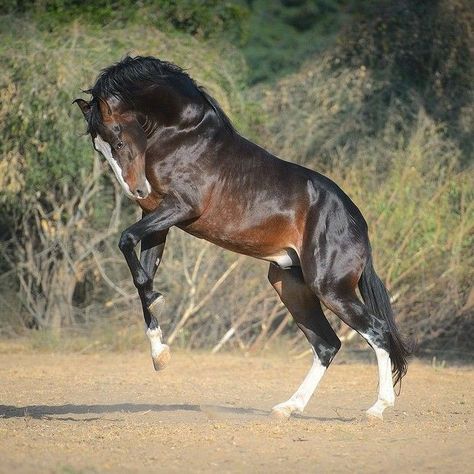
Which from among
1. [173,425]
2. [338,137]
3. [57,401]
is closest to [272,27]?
[338,137]

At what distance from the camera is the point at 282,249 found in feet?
27.1

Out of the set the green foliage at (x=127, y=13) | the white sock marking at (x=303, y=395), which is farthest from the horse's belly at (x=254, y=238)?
the green foliage at (x=127, y=13)

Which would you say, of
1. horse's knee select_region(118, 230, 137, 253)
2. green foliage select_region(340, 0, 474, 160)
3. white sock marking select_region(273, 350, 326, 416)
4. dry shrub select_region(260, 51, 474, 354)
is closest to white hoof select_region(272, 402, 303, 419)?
white sock marking select_region(273, 350, 326, 416)

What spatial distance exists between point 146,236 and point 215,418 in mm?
1589

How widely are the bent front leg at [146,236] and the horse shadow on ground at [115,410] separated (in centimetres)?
83

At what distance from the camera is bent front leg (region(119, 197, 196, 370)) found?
301 inches

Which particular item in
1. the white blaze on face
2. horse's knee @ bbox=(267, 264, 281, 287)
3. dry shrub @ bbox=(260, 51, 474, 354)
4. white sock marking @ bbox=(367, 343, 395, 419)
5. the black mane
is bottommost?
dry shrub @ bbox=(260, 51, 474, 354)

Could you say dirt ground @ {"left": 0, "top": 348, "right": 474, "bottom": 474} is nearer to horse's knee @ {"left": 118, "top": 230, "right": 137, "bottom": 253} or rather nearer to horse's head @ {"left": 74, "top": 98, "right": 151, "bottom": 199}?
horse's knee @ {"left": 118, "top": 230, "right": 137, "bottom": 253}

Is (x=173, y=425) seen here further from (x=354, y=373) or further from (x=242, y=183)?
(x=354, y=373)

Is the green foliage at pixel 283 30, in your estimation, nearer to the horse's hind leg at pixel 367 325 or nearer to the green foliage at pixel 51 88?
the green foliage at pixel 51 88

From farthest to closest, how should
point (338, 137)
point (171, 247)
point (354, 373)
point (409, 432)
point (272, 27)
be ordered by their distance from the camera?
point (272, 27) → point (338, 137) → point (171, 247) → point (354, 373) → point (409, 432)

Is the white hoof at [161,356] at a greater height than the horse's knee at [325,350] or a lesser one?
greater

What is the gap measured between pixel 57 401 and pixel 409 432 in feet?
11.6

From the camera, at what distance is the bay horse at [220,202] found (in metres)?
7.77
